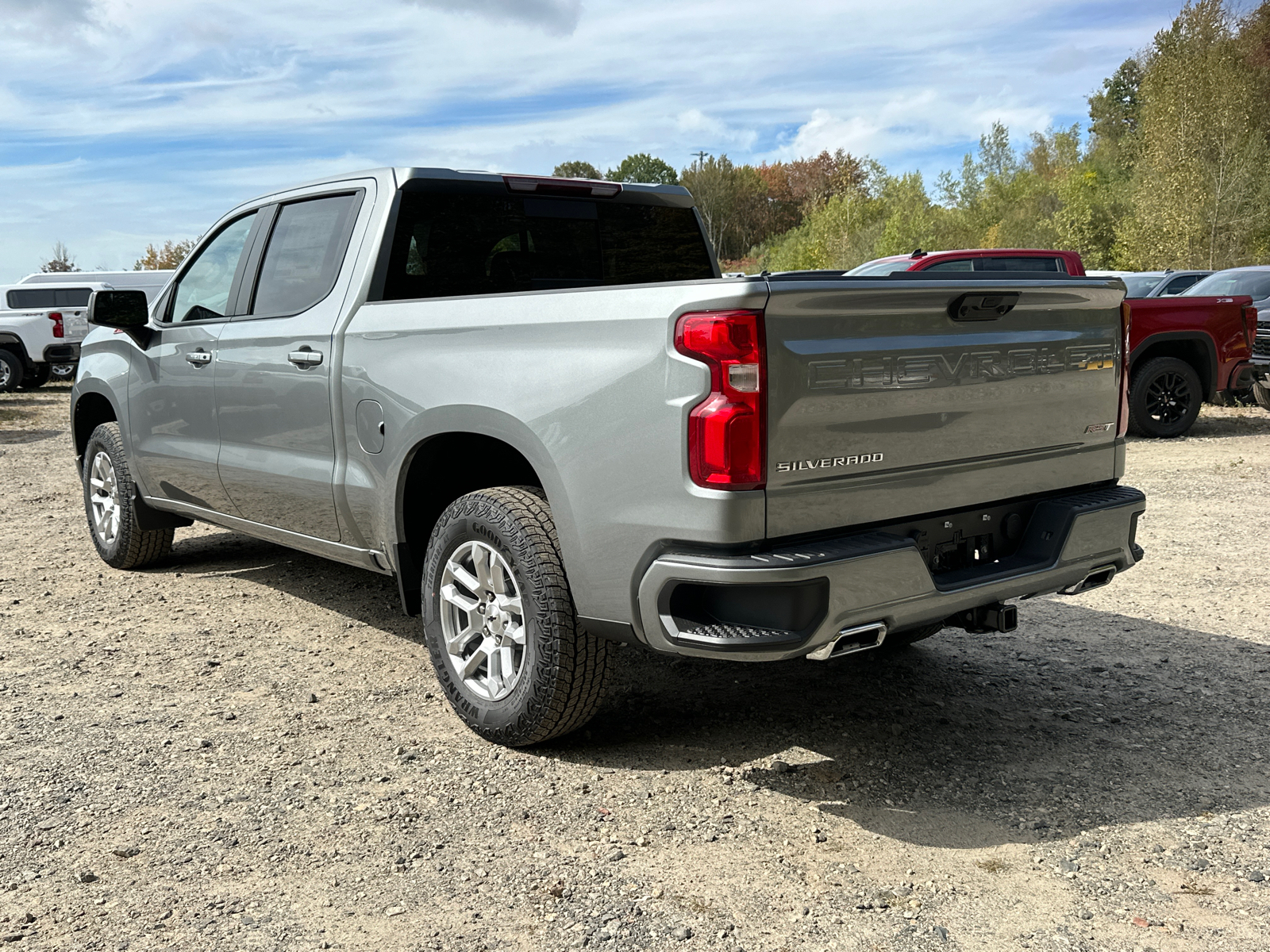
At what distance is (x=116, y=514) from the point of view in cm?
653

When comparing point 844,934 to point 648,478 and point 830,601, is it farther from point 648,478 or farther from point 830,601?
point 648,478

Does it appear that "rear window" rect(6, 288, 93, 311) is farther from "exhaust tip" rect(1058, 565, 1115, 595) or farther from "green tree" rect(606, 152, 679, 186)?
"green tree" rect(606, 152, 679, 186)

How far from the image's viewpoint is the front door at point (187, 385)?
5270 millimetres

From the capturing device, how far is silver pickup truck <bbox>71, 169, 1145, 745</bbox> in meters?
3.05

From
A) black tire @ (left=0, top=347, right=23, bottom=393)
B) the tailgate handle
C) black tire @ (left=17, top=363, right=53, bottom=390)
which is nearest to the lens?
the tailgate handle

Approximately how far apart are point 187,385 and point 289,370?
1078mm

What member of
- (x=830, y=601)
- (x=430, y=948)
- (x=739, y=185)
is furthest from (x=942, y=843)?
(x=739, y=185)

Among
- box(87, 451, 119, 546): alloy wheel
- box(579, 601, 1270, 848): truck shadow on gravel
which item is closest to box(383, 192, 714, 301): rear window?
box(579, 601, 1270, 848): truck shadow on gravel

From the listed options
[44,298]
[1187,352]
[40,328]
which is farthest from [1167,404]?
[44,298]

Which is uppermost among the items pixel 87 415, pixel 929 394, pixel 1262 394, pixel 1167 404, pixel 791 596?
pixel 929 394

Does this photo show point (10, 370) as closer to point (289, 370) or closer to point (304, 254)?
point (304, 254)

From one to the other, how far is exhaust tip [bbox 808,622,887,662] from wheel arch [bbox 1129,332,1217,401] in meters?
9.64

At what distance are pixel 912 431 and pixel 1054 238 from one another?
4878 cm

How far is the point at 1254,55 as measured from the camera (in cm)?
4925
